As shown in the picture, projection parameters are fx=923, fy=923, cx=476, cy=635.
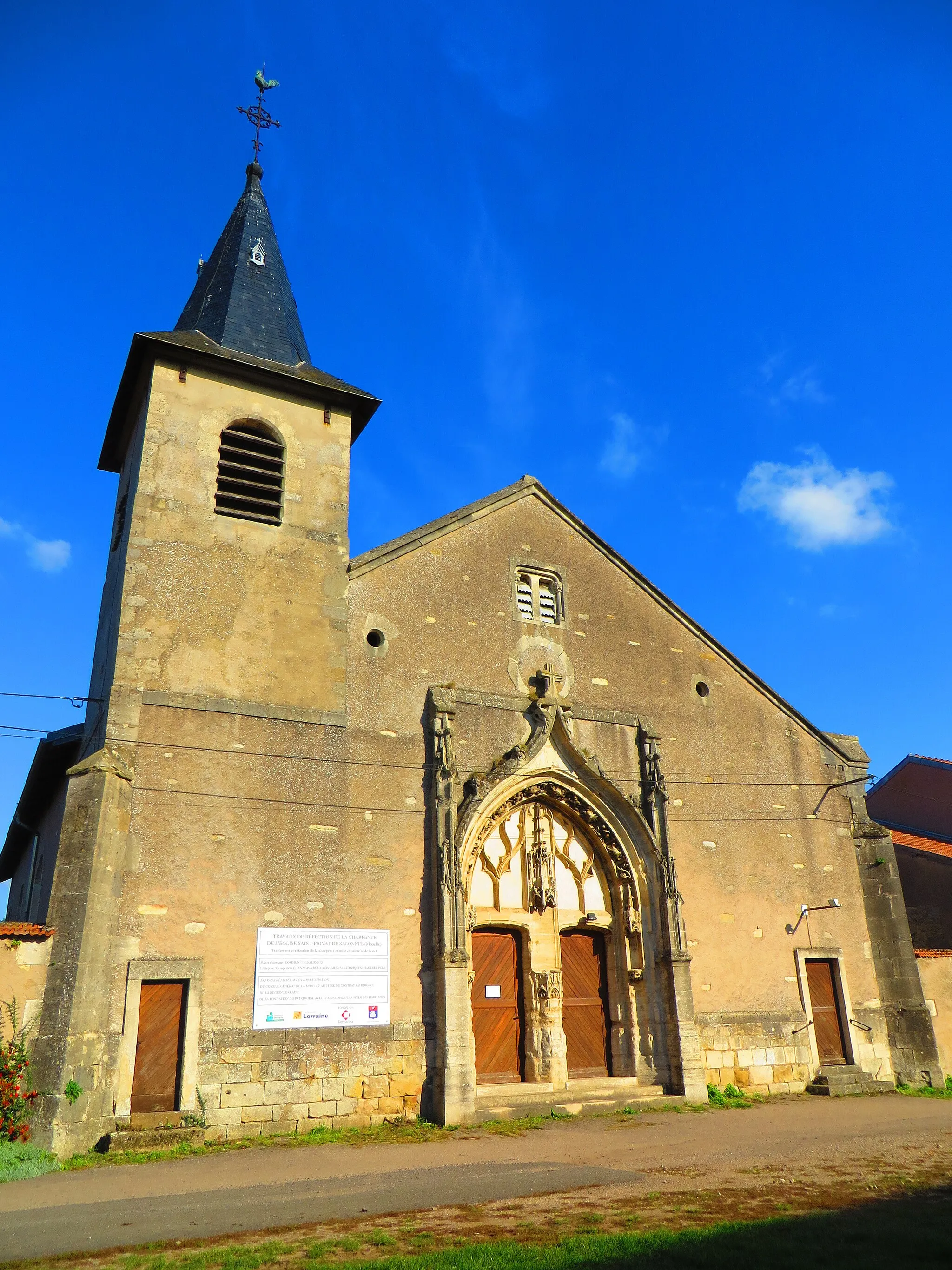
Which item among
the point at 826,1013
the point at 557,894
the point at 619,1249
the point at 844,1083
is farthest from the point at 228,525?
the point at 844,1083

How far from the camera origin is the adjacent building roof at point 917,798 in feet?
76.9

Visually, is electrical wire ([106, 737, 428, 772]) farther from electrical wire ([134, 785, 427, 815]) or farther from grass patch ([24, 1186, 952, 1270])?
grass patch ([24, 1186, 952, 1270])

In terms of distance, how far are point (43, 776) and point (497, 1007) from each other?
787cm

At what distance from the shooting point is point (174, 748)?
11328 millimetres

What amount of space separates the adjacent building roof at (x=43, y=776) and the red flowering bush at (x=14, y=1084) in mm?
4777

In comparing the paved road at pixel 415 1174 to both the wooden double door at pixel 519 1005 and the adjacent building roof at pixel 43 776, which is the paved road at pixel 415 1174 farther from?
the adjacent building roof at pixel 43 776

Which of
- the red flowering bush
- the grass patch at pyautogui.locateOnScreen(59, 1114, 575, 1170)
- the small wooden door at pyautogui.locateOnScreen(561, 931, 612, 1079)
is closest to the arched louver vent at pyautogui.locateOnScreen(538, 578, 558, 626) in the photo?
the small wooden door at pyautogui.locateOnScreen(561, 931, 612, 1079)

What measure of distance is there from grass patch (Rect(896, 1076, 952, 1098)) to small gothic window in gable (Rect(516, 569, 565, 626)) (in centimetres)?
872

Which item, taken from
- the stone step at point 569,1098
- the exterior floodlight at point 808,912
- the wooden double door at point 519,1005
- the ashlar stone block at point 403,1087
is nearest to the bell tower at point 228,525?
the wooden double door at point 519,1005

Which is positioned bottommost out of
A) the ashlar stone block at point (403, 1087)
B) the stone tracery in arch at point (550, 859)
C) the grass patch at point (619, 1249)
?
the grass patch at point (619, 1249)

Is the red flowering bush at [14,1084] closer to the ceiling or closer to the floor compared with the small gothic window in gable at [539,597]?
closer to the floor

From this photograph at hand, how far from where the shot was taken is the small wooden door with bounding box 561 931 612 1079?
13.0 metres

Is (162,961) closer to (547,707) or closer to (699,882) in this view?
(547,707)

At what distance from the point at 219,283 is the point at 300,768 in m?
8.77
